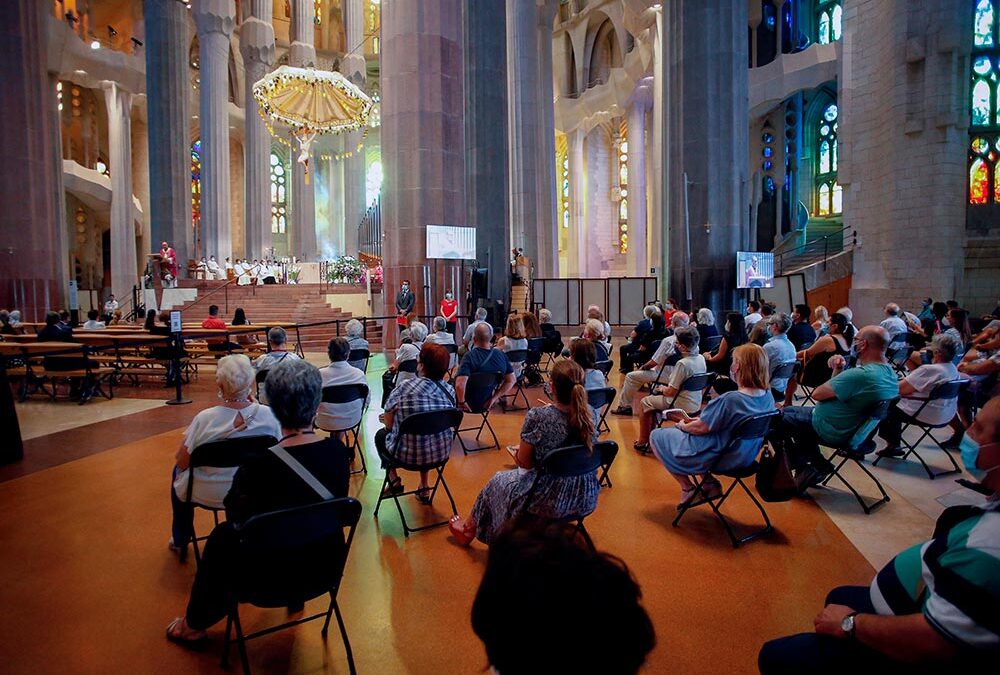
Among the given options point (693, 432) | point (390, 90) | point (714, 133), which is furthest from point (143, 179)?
point (693, 432)

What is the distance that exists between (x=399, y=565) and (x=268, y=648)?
36.8 inches

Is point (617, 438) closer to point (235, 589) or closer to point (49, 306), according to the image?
point (235, 589)

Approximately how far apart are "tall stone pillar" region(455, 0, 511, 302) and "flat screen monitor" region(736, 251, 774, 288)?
6.38 meters

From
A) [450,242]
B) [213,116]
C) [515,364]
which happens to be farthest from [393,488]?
[213,116]

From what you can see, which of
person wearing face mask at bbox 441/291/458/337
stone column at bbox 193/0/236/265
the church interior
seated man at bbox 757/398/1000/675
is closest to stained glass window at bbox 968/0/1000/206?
the church interior

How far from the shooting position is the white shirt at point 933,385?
5.44 meters

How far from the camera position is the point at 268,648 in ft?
9.67

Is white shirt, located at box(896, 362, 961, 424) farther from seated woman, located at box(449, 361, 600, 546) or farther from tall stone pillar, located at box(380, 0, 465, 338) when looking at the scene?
tall stone pillar, located at box(380, 0, 465, 338)

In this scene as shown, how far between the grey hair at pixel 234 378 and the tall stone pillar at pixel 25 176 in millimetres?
13984

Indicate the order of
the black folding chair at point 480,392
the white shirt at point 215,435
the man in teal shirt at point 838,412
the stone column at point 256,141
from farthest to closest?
the stone column at point 256,141 → the black folding chair at point 480,392 → the man in teal shirt at point 838,412 → the white shirt at point 215,435

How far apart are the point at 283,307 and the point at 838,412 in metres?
18.8

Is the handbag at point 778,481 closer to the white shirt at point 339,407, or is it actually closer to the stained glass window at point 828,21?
the white shirt at point 339,407

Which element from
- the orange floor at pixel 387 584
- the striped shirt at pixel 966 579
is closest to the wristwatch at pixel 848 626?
the striped shirt at pixel 966 579

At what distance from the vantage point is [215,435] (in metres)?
3.31
